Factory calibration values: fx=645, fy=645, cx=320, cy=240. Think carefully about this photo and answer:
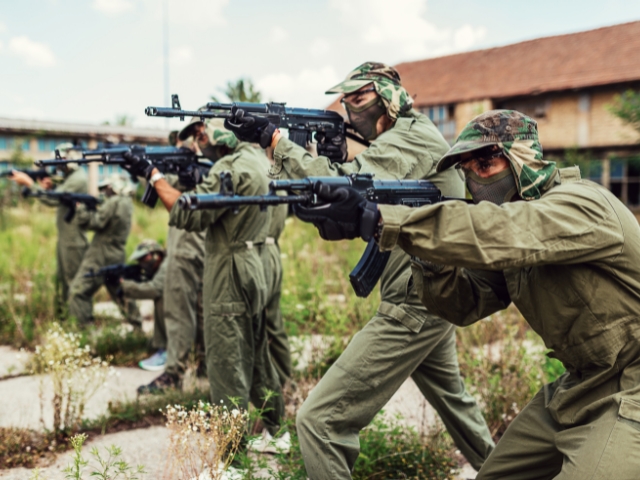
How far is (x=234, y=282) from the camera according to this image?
4188 mm

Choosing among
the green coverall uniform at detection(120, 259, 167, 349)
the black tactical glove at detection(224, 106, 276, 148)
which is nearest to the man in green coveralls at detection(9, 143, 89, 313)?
the green coverall uniform at detection(120, 259, 167, 349)

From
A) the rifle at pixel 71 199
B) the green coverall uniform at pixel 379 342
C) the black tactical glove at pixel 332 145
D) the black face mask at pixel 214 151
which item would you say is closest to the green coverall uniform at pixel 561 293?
the green coverall uniform at pixel 379 342

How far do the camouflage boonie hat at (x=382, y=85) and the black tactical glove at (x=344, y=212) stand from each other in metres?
1.39

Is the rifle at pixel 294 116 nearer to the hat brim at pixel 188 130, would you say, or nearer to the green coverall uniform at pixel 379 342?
the green coverall uniform at pixel 379 342

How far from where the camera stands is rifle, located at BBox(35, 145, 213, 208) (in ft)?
16.7

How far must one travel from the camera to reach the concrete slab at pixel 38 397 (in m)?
4.66

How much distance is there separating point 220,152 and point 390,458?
7.81 feet

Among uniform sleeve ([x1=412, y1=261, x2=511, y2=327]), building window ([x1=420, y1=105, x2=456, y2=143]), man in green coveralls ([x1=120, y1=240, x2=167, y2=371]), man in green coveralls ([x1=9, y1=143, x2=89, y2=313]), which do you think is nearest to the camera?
uniform sleeve ([x1=412, y1=261, x2=511, y2=327])

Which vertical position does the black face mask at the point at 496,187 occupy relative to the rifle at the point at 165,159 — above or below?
below

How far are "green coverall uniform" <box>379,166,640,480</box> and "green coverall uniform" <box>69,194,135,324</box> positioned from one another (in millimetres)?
5317

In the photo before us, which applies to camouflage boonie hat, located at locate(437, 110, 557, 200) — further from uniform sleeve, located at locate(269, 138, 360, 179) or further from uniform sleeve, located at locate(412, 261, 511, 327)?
uniform sleeve, located at locate(269, 138, 360, 179)

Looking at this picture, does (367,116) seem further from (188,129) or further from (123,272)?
(123,272)

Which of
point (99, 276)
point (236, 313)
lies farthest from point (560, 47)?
point (236, 313)

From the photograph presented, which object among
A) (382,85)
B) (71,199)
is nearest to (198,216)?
(382,85)
